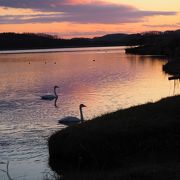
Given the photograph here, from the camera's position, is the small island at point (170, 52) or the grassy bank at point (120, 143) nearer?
the grassy bank at point (120, 143)

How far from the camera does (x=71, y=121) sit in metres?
24.9

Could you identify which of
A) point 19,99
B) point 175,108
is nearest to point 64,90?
point 19,99

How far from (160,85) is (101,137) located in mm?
31346

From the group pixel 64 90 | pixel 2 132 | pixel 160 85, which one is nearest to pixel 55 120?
pixel 2 132

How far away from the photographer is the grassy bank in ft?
47.9

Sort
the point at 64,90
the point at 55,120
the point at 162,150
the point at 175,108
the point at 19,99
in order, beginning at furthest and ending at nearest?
the point at 64,90 → the point at 19,99 → the point at 55,120 → the point at 175,108 → the point at 162,150

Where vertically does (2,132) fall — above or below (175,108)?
below

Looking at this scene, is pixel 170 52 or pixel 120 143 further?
pixel 170 52

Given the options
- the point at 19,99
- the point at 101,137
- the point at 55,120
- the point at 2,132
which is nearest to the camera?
the point at 101,137

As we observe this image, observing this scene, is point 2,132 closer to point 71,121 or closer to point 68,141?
point 71,121

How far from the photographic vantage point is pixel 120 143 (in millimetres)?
15711

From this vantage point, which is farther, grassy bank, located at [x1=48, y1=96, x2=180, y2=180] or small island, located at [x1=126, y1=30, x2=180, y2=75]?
small island, located at [x1=126, y1=30, x2=180, y2=75]

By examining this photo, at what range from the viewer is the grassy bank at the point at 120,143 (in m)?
14.6

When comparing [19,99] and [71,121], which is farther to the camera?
[19,99]
